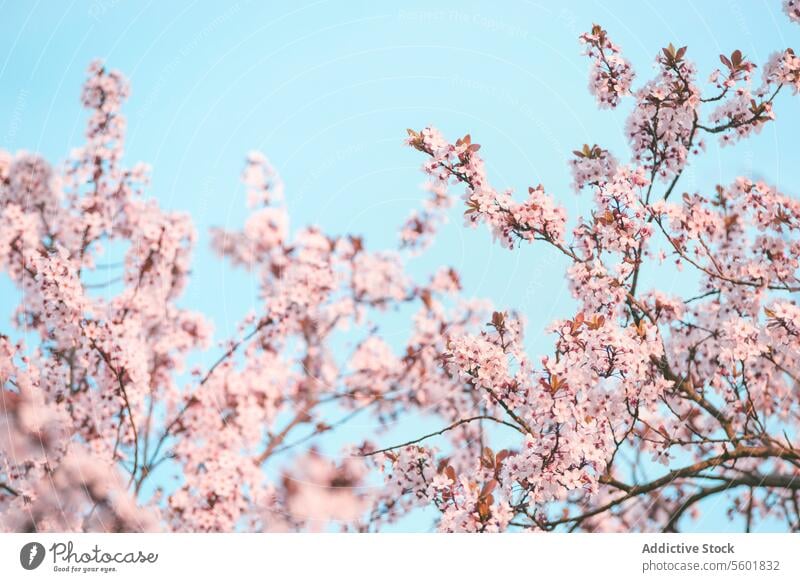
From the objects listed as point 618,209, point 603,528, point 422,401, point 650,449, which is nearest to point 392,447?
point 650,449

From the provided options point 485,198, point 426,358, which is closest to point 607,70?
point 485,198

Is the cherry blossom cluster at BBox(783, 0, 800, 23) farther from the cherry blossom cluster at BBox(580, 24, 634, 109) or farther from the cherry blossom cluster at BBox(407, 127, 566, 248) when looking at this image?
the cherry blossom cluster at BBox(407, 127, 566, 248)

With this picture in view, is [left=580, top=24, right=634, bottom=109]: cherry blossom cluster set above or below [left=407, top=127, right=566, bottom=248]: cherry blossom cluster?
above

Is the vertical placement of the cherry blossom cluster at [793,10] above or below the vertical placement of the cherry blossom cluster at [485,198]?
above

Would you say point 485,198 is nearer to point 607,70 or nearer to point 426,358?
point 607,70

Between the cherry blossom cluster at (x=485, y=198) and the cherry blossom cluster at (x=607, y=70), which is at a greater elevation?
the cherry blossom cluster at (x=607, y=70)

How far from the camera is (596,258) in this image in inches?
171

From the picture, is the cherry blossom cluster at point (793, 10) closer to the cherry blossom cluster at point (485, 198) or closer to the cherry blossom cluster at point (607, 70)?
the cherry blossom cluster at point (607, 70)

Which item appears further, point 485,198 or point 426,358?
point 426,358

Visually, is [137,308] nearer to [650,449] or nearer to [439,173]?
[439,173]

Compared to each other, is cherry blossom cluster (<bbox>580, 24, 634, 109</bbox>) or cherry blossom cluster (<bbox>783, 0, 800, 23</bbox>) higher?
cherry blossom cluster (<bbox>783, 0, 800, 23</bbox>)

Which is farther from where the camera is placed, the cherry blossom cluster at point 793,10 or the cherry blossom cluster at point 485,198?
the cherry blossom cluster at point 793,10

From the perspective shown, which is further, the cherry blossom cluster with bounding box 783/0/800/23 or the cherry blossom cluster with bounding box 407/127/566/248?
the cherry blossom cluster with bounding box 783/0/800/23

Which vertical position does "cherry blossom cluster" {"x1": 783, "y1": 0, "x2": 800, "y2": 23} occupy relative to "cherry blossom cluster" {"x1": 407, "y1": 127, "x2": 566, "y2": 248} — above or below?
above
